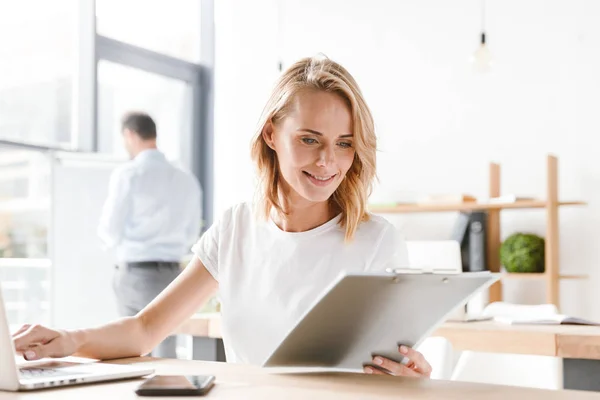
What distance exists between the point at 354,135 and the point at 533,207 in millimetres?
3564

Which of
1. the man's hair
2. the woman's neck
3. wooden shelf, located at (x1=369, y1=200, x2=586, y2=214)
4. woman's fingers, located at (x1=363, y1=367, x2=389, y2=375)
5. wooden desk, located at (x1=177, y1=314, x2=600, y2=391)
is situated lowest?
wooden desk, located at (x1=177, y1=314, x2=600, y2=391)

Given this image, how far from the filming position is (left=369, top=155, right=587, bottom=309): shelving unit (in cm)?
471

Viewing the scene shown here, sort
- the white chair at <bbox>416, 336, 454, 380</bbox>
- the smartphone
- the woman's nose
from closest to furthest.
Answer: the smartphone → the woman's nose → the white chair at <bbox>416, 336, 454, 380</bbox>

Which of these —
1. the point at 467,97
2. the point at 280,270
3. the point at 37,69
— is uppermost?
the point at 37,69

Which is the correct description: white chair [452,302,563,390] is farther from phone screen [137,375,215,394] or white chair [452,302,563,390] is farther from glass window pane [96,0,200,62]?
glass window pane [96,0,200,62]

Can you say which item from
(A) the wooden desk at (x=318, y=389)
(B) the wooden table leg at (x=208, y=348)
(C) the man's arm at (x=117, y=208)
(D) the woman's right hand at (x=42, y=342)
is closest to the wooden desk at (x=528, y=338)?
(B) the wooden table leg at (x=208, y=348)

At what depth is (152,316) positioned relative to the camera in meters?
1.65

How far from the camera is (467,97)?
17.6ft

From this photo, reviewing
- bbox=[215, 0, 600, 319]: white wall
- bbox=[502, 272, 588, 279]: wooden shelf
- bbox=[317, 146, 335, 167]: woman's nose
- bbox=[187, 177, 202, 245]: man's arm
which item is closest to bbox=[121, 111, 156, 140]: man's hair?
bbox=[187, 177, 202, 245]: man's arm

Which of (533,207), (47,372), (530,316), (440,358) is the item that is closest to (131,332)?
(47,372)

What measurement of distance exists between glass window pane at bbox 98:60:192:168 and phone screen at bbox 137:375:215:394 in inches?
174

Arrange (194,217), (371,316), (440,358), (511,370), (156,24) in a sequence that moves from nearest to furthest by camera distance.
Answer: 1. (371,316)
2. (440,358)
3. (511,370)
4. (194,217)
5. (156,24)

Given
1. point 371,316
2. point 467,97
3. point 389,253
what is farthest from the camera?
point 467,97

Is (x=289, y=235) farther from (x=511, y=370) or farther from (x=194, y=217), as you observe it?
(x=194, y=217)
